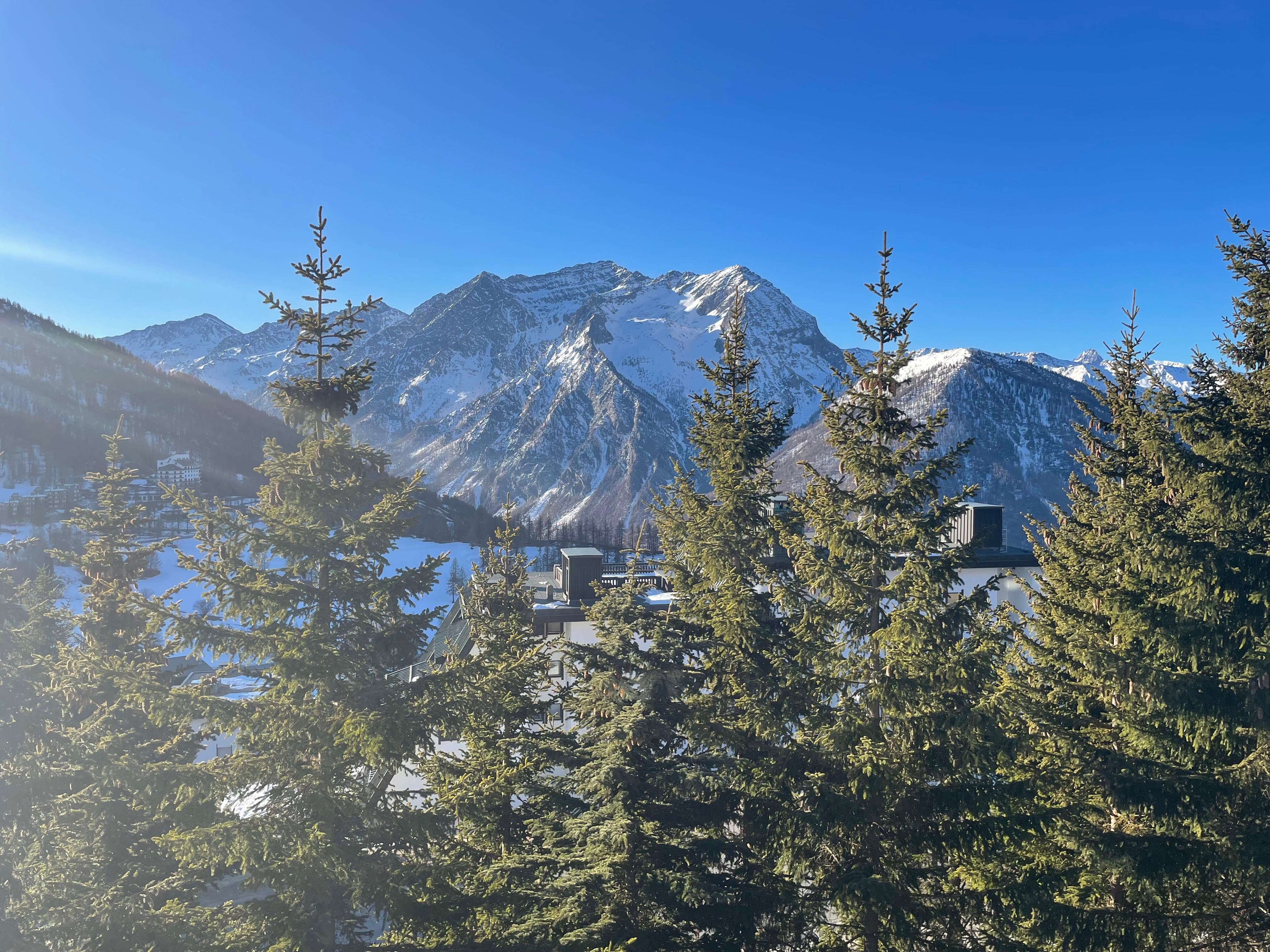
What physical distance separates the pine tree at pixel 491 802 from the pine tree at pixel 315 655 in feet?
2.11

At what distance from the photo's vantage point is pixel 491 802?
1052 centimetres

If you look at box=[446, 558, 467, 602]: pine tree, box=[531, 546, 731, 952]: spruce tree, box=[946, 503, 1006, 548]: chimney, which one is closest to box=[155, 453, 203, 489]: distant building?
box=[446, 558, 467, 602]: pine tree

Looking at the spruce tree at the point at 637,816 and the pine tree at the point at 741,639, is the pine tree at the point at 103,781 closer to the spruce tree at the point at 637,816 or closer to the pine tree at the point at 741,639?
the spruce tree at the point at 637,816

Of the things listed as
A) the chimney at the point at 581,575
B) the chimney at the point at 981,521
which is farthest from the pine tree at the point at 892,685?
the chimney at the point at 981,521

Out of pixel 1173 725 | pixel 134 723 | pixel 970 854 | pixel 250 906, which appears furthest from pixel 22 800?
pixel 1173 725

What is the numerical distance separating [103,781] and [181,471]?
198m

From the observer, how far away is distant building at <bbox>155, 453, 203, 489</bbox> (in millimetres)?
168750

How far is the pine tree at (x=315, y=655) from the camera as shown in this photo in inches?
374

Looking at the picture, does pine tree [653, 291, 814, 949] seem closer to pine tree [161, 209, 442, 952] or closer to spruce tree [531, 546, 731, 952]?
spruce tree [531, 546, 731, 952]

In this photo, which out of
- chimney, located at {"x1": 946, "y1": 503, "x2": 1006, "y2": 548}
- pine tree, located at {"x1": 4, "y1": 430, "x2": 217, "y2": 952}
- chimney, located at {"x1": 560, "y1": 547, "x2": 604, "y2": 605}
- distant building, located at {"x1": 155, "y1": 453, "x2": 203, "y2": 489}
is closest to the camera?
pine tree, located at {"x1": 4, "y1": 430, "x2": 217, "y2": 952}

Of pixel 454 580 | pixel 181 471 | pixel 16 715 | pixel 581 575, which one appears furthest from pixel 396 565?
pixel 181 471

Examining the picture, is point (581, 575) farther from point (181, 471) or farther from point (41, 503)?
point (181, 471)

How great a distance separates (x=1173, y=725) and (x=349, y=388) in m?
15.2

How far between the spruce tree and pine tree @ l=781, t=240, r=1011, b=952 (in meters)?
1.82
